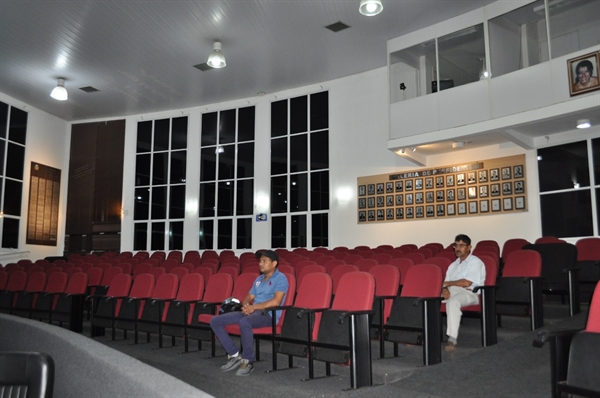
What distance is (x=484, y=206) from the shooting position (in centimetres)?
925

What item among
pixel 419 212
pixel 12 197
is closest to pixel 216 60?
pixel 419 212

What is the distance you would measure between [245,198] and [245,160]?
979 mm

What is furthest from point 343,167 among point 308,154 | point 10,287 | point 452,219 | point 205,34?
point 10,287

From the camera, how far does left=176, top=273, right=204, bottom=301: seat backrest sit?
5.54 meters

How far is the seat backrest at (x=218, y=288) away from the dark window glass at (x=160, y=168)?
8.65m

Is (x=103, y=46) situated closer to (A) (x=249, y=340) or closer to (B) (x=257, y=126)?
(B) (x=257, y=126)

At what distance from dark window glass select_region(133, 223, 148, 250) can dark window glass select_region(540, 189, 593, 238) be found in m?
9.57

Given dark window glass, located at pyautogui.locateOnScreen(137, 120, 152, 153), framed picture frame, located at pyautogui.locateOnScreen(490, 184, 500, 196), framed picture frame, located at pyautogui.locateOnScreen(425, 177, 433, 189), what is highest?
dark window glass, located at pyautogui.locateOnScreen(137, 120, 152, 153)

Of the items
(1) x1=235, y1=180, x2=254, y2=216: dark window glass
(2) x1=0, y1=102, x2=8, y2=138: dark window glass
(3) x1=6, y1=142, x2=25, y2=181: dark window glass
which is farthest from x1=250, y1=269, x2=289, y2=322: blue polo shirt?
(2) x1=0, y1=102, x2=8, y2=138: dark window glass

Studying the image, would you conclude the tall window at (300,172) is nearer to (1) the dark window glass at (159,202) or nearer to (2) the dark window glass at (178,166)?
(2) the dark window glass at (178,166)

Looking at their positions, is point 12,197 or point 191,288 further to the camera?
point 12,197

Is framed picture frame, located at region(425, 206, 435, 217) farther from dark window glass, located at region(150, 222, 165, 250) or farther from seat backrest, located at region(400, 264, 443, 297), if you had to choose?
dark window glass, located at region(150, 222, 165, 250)

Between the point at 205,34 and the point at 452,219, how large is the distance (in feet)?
18.8

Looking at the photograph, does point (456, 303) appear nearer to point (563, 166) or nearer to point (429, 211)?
point (563, 166)
